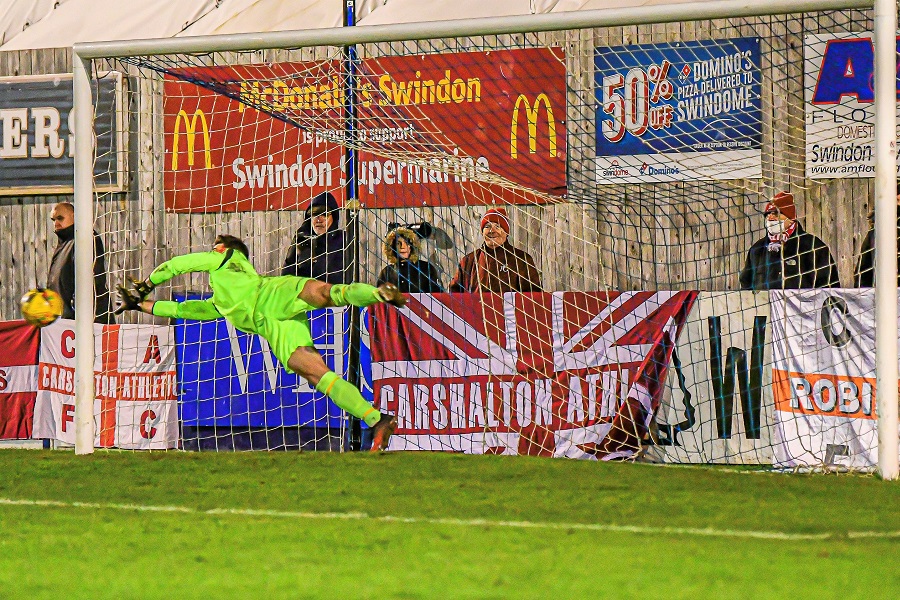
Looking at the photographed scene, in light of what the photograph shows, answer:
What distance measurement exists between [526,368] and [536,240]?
4352 millimetres

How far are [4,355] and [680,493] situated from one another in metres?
6.87

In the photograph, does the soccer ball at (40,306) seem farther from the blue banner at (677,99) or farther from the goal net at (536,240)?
the blue banner at (677,99)

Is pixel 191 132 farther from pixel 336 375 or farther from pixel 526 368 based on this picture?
pixel 526 368

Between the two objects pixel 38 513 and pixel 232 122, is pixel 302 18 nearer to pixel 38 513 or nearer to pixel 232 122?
pixel 232 122

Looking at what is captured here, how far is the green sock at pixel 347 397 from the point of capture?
9898 millimetres

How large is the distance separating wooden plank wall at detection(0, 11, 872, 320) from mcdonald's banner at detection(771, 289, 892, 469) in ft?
12.0

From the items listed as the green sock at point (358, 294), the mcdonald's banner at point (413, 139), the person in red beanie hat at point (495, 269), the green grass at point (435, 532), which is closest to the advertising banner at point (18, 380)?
the green grass at point (435, 532)

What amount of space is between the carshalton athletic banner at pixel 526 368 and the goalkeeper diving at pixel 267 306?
0.45m

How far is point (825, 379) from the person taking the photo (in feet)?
31.8

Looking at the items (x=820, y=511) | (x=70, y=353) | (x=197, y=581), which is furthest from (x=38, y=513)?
(x=70, y=353)

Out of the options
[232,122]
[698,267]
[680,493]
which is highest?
[232,122]

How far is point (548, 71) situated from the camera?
14.4m

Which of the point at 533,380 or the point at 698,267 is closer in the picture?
the point at 533,380

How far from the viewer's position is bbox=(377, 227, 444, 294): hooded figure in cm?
1182
